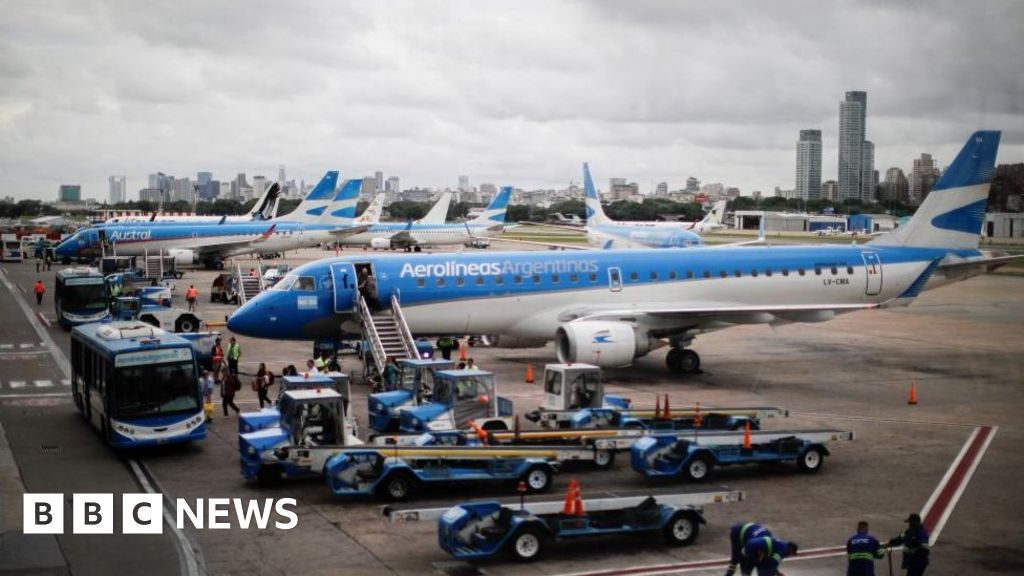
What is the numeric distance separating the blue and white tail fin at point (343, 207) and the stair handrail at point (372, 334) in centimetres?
5916

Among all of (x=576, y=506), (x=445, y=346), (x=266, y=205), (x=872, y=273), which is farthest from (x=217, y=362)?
(x=266, y=205)

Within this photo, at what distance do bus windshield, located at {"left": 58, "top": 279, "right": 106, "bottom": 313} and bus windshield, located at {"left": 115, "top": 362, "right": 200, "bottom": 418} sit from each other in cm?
2848

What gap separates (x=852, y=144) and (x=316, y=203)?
46.9m

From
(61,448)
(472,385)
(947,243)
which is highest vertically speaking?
(947,243)

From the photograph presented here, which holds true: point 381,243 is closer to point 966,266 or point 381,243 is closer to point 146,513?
point 966,266

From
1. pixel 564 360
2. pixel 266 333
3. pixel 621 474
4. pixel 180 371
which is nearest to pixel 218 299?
pixel 266 333

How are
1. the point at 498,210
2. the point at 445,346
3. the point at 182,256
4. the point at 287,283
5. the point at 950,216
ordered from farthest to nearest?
the point at 498,210
the point at 182,256
the point at 950,216
the point at 445,346
the point at 287,283

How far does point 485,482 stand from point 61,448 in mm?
11225

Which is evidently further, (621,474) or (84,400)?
(84,400)

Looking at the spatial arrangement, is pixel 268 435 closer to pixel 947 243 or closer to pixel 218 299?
pixel 947 243

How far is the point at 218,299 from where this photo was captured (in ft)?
205

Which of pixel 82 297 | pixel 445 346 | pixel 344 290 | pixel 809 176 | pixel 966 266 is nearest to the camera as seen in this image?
pixel 344 290

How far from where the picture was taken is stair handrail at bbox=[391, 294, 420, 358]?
31.4m

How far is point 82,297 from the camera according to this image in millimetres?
49219
